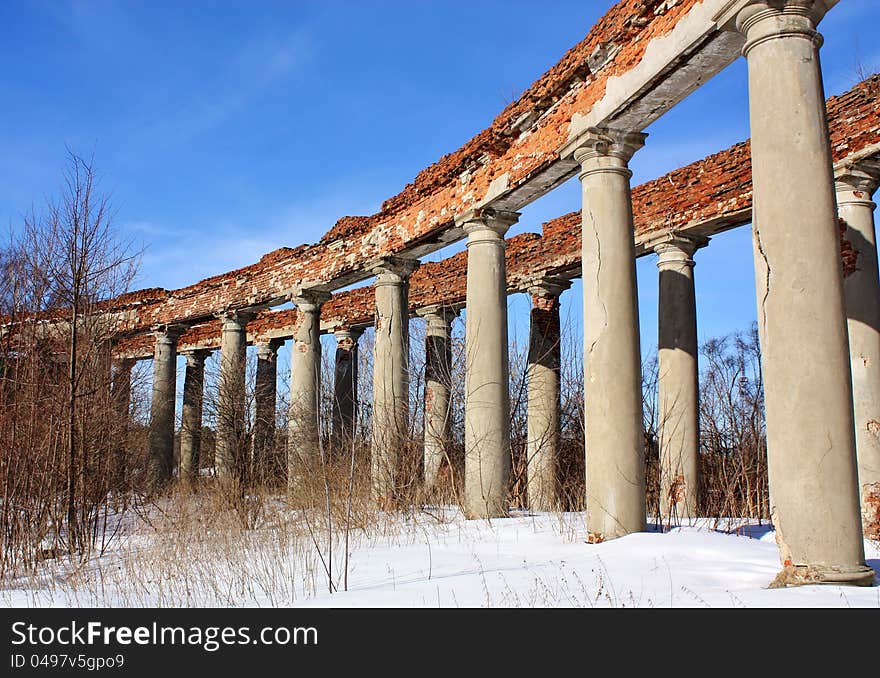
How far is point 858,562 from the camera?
5609 mm

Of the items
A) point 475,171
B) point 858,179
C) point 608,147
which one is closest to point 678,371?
point 858,179

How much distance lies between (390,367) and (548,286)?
4.94 meters

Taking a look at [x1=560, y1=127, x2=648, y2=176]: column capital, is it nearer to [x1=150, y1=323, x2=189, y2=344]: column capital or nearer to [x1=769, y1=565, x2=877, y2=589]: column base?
[x1=769, y1=565, x2=877, y2=589]: column base

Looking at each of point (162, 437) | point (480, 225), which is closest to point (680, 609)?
point (480, 225)

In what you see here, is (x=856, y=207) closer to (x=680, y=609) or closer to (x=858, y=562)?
(x=858, y=562)

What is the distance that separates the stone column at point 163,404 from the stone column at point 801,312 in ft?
63.4

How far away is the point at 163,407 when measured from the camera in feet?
73.6

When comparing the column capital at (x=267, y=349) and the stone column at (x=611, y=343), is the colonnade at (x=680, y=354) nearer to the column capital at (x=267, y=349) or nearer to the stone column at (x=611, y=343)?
the stone column at (x=611, y=343)

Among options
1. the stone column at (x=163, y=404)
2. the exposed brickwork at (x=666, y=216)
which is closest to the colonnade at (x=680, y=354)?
the exposed brickwork at (x=666, y=216)

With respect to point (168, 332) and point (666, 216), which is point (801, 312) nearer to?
point (666, 216)

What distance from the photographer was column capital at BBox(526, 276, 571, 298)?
1762 centimetres

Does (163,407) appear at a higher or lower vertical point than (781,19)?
lower

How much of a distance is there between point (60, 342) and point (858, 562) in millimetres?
14691

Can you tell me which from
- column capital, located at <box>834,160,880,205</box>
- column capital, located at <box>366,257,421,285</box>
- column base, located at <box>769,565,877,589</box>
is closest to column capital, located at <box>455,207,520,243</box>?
column capital, located at <box>366,257,421,285</box>
